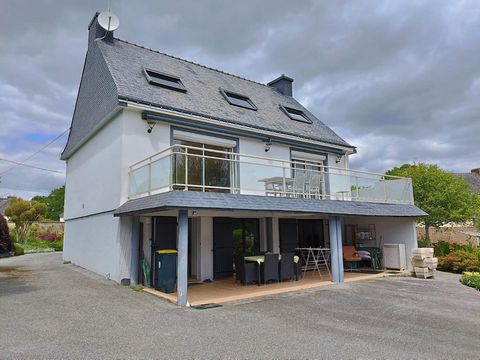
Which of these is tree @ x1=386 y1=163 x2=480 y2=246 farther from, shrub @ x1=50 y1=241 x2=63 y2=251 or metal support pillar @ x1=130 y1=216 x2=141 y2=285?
shrub @ x1=50 y1=241 x2=63 y2=251

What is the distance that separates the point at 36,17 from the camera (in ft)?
33.2

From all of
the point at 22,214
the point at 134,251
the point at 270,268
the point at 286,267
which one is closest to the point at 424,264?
the point at 286,267

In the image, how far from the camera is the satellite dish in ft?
44.8

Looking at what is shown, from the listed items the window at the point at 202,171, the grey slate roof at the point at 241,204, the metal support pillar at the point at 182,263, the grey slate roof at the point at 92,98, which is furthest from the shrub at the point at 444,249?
the grey slate roof at the point at 92,98

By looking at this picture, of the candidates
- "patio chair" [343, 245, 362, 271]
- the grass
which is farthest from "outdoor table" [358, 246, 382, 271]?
the grass

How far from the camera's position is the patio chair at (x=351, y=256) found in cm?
1377

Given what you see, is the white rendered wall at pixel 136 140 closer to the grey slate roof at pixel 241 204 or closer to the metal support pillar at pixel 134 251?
the metal support pillar at pixel 134 251

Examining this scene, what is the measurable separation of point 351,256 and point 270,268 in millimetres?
4737

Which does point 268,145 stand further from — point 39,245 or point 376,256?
point 39,245

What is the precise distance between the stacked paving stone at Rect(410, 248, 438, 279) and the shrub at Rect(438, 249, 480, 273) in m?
2.11

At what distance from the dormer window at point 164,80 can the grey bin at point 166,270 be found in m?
6.05

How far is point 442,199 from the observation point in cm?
1681

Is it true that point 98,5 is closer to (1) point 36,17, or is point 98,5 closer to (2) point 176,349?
(1) point 36,17

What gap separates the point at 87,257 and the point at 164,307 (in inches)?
273
